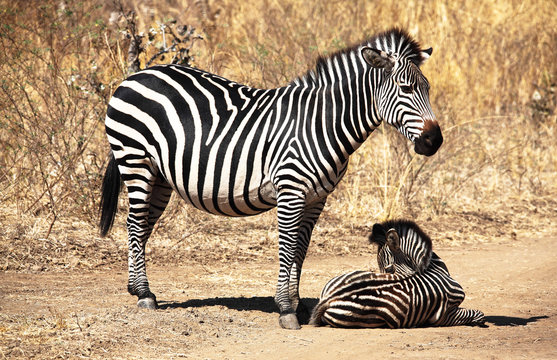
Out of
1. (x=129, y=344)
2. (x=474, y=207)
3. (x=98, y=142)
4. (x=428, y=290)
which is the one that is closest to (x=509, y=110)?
(x=474, y=207)

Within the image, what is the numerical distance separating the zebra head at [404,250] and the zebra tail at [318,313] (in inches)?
25.7

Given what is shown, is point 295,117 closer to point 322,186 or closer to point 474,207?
point 322,186

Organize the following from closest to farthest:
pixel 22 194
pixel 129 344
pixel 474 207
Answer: pixel 129 344 → pixel 22 194 → pixel 474 207

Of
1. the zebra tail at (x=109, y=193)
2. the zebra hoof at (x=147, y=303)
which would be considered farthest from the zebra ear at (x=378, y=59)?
the zebra hoof at (x=147, y=303)

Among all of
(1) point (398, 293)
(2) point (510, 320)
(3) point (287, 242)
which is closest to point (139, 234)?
(3) point (287, 242)

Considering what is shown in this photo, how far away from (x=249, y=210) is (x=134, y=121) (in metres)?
1.26

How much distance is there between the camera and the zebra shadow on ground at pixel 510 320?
5.95 m

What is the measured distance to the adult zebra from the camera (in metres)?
5.60

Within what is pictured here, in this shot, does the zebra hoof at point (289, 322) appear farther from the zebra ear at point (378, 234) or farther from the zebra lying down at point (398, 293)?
the zebra ear at point (378, 234)

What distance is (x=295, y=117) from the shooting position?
5.79 meters

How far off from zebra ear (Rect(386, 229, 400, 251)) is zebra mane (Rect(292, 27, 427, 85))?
139 cm

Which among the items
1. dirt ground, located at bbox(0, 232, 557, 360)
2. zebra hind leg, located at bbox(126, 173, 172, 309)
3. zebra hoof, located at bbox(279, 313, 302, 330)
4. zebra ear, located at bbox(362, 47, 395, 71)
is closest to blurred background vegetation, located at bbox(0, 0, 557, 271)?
dirt ground, located at bbox(0, 232, 557, 360)

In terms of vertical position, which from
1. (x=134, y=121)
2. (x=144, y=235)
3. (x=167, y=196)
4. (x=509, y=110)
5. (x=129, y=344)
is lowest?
(x=129, y=344)

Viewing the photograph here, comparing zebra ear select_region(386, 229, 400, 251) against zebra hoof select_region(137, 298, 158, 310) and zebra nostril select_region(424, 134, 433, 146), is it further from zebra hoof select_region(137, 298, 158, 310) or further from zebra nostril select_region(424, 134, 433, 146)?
zebra hoof select_region(137, 298, 158, 310)
